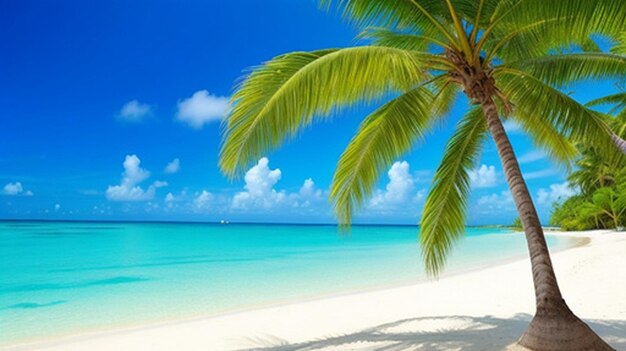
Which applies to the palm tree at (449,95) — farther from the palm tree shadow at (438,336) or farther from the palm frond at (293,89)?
the palm tree shadow at (438,336)

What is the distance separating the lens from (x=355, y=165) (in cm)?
512

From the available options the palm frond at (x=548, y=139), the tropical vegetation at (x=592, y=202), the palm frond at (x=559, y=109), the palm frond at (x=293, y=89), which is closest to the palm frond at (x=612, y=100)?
the palm frond at (x=548, y=139)

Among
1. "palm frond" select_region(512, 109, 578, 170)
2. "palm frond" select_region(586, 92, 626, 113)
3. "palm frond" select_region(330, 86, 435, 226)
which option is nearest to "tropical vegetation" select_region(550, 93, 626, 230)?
"palm frond" select_region(586, 92, 626, 113)

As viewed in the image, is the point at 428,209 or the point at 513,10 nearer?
the point at 513,10

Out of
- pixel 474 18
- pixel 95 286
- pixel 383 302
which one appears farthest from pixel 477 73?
pixel 95 286

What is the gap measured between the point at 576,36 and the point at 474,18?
3.67 feet

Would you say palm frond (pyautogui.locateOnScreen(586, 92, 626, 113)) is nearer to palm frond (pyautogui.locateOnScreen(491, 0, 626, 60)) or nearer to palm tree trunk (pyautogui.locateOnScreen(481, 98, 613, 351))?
palm frond (pyautogui.locateOnScreen(491, 0, 626, 60))

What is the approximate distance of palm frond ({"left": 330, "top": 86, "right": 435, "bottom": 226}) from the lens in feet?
16.2

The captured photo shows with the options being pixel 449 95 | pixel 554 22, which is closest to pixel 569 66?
pixel 554 22

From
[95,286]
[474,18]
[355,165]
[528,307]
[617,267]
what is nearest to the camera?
[474,18]

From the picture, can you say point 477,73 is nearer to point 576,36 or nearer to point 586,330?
point 576,36

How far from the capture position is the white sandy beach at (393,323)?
16.6ft

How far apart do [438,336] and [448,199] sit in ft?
5.48

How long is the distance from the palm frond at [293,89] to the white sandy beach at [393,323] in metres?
2.53
